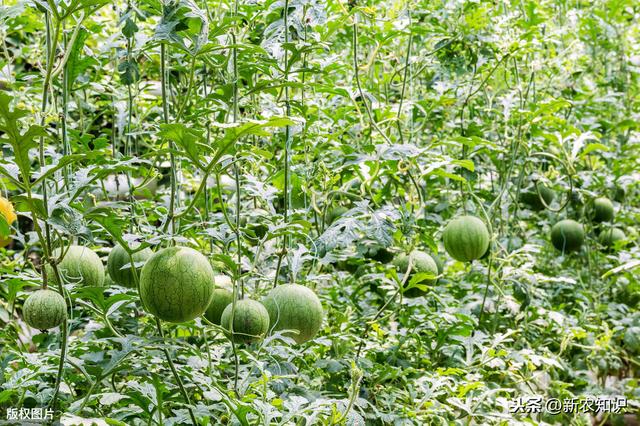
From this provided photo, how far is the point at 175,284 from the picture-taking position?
1698 mm

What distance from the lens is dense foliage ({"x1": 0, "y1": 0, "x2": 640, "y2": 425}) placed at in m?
1.89

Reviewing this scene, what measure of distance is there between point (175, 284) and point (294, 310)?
0.63 metres

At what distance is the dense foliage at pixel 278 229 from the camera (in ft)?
6.21

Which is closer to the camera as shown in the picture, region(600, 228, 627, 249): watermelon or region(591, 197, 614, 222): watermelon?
region(591, 197, 614, 222): watermelon

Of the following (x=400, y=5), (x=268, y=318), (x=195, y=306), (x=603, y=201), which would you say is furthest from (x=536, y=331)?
(x=195, y=306)

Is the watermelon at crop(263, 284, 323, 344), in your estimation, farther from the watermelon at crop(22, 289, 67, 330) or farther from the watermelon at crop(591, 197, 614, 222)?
the watermelon at crop(591, 197, 614, 222)

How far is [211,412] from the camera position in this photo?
220 centimetres

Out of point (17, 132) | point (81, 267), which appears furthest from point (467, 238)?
point (17, 132)

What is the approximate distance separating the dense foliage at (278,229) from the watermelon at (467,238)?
0.01 meters

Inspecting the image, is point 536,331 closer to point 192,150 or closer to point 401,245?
point 401,245

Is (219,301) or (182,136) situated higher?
(182,136)

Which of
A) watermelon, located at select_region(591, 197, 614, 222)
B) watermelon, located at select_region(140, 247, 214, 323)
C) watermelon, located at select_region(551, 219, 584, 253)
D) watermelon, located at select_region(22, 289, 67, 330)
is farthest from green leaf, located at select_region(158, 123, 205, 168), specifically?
watermelon, located at select_region(591, 197, 614, 222)

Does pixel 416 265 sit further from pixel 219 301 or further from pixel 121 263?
pixel 121 263

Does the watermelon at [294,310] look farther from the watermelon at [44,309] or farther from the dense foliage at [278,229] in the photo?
the watermelon at [44,309]
